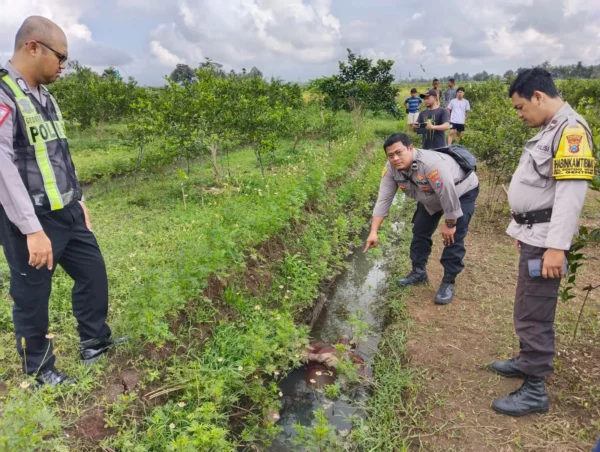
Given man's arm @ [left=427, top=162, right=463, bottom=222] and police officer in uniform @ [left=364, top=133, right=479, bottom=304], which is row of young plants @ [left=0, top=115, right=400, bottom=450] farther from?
man's arm @ [left=427, top=162, right=463, bottom=222]

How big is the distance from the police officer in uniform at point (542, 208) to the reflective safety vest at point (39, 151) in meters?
2.75

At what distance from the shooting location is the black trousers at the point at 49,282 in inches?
86.7

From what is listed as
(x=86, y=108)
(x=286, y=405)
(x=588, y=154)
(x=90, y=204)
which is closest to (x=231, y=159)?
(x=90, y=204)

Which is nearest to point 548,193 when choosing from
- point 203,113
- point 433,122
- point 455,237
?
point 455,237

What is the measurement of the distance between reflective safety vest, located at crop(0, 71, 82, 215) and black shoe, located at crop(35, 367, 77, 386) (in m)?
1.07

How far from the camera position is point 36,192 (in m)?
2.18

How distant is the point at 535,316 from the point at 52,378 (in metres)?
3.09

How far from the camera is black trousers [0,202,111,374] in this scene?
7.23ft

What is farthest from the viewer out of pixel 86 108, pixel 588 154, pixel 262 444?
pixel 86 108

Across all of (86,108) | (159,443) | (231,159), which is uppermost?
(86,108)

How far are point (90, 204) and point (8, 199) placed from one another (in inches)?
234

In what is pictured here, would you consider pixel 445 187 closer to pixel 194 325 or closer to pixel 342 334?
pixel 342 334

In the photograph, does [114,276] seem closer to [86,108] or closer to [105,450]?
[105,450]

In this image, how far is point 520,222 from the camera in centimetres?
256
